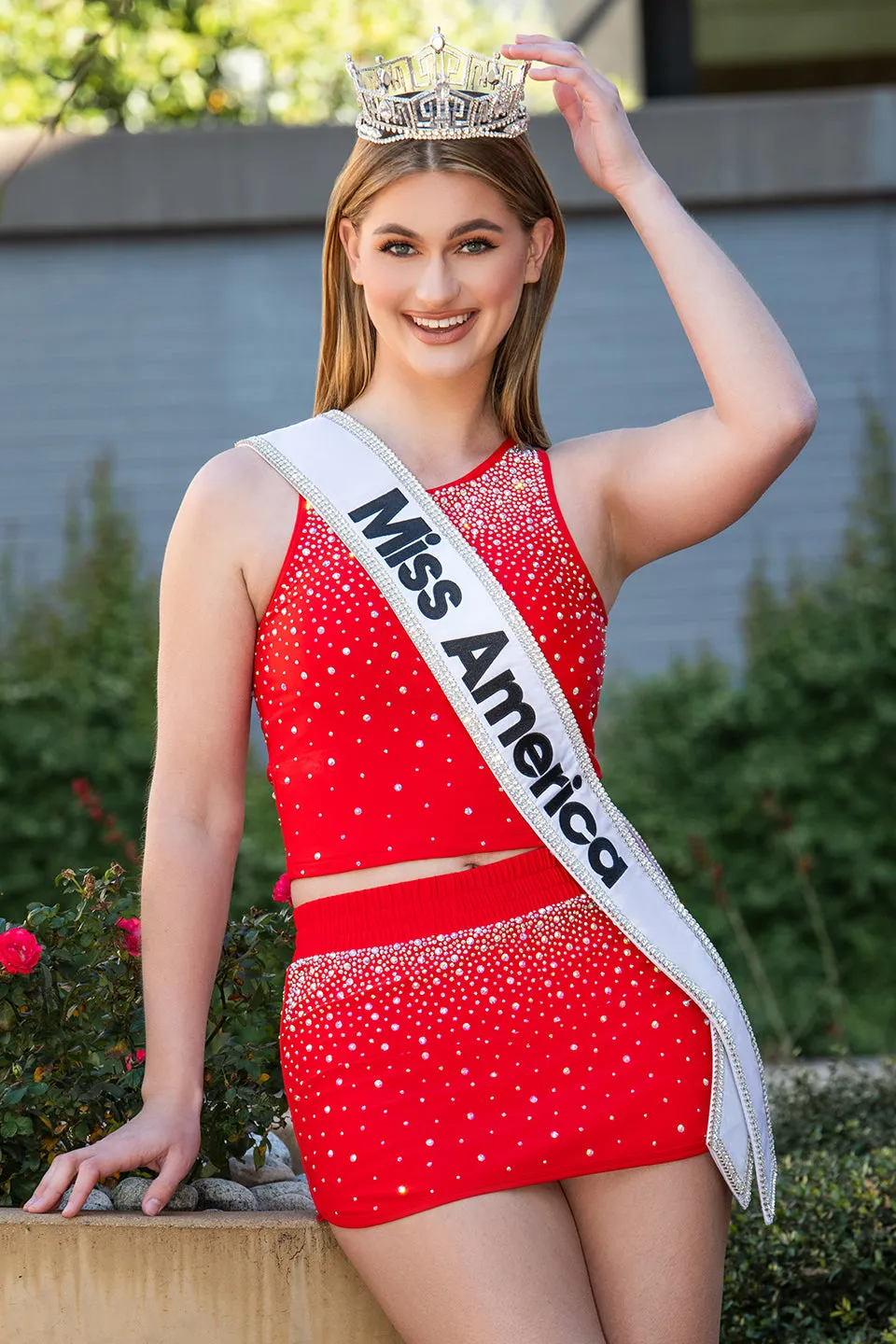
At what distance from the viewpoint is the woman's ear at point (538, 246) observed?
2109 mm

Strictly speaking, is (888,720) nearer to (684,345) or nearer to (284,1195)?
(684,345)

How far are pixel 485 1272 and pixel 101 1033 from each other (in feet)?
2.88

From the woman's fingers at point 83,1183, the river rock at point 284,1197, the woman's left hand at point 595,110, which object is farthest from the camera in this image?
the river rock at point 284,1197

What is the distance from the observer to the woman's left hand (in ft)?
6.29

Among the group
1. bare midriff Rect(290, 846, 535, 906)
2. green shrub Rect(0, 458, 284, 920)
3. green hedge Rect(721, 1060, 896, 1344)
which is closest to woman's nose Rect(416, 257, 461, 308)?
bare midriff Rect(290, 846, 535, 906)

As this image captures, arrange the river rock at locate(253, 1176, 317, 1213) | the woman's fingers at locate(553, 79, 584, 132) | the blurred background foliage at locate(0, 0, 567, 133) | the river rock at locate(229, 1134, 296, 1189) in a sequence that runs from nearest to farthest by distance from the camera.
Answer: the woman's fingers at locate(553, 79, 584, 132) < the river rock at locate(253, 1176, 317, 1213) < the river rock at locate(229, 1134, 296, 1189) < the blurred background foliage at locate(0, 0, 567, 133)

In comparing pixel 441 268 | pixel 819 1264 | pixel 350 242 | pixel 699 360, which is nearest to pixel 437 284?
pixel 441 268

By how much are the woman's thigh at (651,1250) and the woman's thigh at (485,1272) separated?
0.10 feet

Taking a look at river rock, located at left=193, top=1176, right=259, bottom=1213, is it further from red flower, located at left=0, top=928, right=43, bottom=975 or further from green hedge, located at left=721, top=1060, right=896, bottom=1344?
green hedge, located at left=721, top=1060, right=896, bottom=1344

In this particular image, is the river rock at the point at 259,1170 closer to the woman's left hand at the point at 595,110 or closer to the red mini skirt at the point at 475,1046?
the red mini skirt at the point at 475,1046

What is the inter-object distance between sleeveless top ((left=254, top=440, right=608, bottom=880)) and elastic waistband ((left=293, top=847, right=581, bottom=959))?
29mm

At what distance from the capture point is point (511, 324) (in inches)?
84.9

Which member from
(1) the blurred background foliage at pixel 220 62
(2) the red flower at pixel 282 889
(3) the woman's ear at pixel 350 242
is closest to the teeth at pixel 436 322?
(3) the woman's ear at pixel 350 242

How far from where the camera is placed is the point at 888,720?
5.62 meters
